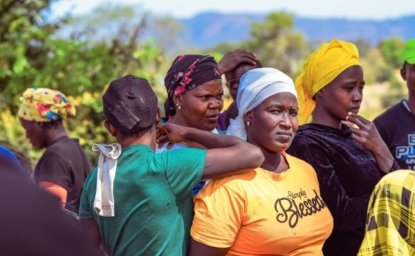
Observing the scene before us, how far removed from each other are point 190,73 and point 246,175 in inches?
24.2

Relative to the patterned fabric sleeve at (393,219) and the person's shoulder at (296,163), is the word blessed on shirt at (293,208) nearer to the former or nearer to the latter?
the person's shoulder at (296,163)

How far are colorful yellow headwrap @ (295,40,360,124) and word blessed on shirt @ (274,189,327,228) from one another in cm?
69

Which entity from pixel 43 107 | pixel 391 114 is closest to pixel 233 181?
pixel 391 114

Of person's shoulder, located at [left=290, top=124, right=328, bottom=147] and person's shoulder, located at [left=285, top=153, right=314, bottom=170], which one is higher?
person's shoulder, located at [left=290, top=124, right=328, bottom=147]

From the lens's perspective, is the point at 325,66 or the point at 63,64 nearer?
the point at 325,66

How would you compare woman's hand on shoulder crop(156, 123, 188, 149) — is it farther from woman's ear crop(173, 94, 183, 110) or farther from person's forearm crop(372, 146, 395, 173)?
person's forearm crop(372, 146, 395, 173)

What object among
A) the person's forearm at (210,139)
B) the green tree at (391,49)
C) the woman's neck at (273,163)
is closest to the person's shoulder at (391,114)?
the woman's neck at (273,163)

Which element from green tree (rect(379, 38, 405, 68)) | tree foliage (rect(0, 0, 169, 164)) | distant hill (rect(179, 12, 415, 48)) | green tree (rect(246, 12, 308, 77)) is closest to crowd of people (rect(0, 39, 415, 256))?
tree foliage (rect(0, 0, 169, 164))

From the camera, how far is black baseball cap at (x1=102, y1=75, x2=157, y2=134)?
2.88m

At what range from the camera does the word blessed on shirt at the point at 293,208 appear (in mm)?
2910

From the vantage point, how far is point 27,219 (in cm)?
131

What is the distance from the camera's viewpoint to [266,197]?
2.92 metres

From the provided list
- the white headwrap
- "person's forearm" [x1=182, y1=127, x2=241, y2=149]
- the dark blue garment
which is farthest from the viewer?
the dark blue garment

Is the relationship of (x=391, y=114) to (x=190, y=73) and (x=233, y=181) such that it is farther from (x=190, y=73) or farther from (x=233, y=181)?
(x=233, y=181)
